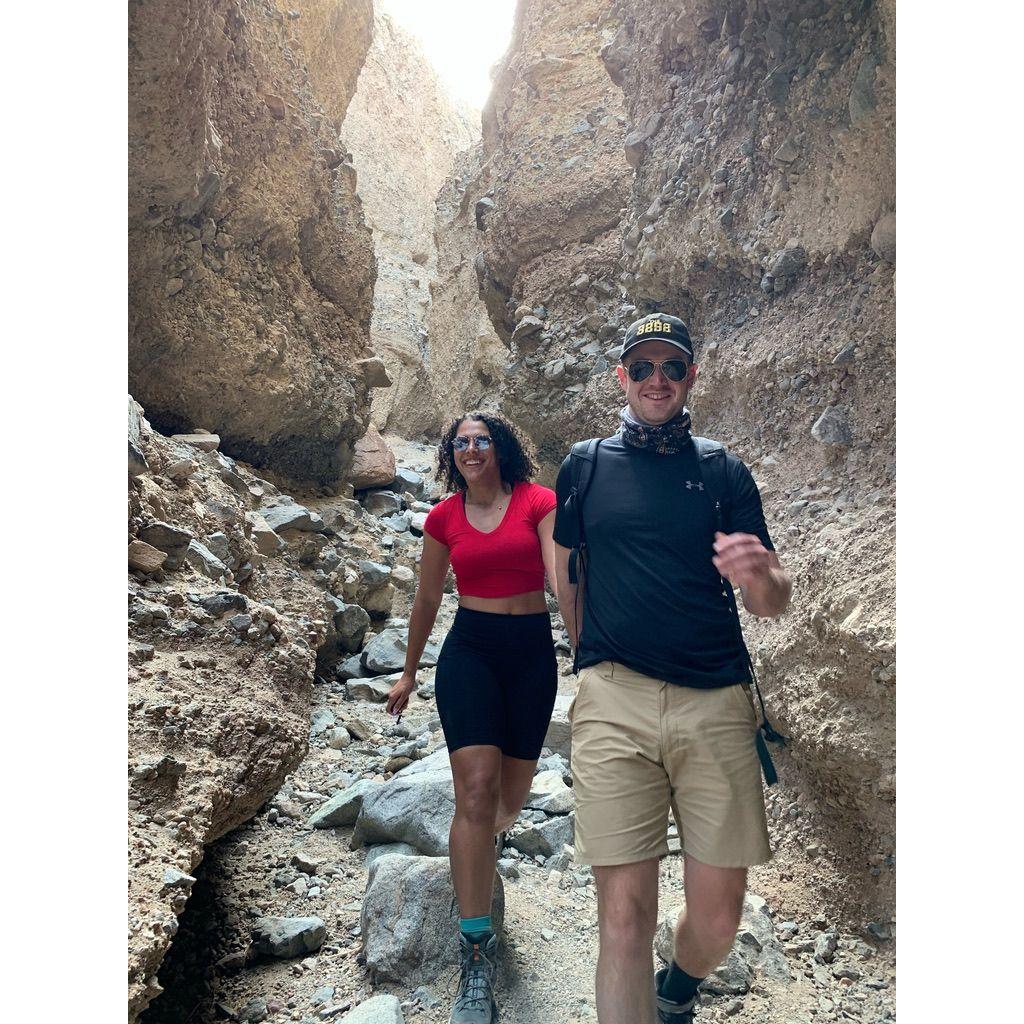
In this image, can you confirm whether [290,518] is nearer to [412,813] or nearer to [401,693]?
[412,813]

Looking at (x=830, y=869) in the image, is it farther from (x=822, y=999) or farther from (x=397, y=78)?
(x=397, y=78)

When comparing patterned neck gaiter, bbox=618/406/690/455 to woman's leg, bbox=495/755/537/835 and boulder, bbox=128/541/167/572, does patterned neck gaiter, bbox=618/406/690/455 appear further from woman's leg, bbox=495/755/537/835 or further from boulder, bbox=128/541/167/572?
boulder, bbox=128/541/167/572

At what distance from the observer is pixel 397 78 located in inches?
1405

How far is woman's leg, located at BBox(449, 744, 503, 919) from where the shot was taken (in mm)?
2812

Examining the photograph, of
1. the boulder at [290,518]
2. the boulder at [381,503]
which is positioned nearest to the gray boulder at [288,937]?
the boulder at [290,518]

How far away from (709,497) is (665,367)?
0.42 m

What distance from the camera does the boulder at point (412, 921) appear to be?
3.07 meters

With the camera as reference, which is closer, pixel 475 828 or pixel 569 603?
pixel 569 603

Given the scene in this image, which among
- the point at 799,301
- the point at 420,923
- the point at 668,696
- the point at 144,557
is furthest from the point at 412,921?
the point at 799,301

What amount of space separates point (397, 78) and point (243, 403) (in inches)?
1306

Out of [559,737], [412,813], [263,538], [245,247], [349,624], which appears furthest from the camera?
[245,247]

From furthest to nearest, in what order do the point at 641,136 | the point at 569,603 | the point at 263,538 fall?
the point at 641,136, the point at 263,538, the point at 569,603

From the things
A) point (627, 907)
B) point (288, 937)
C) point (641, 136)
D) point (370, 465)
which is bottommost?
point (288, 937)

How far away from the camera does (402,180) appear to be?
33125 millimetres
